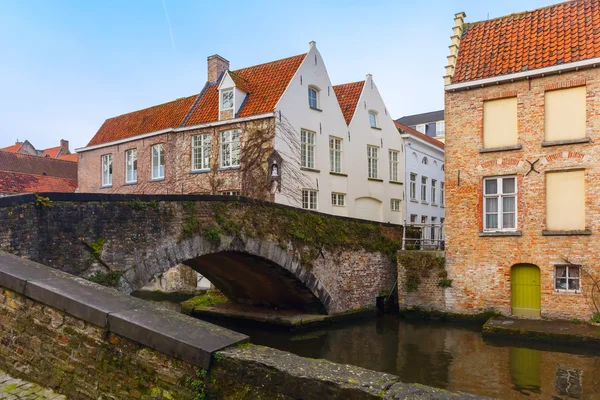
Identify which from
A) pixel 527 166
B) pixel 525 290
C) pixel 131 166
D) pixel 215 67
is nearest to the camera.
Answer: pixel 527 166

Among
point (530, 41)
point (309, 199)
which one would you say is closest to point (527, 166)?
point (530, 41)

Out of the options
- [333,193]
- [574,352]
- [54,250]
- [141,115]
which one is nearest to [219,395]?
A: [54,250]

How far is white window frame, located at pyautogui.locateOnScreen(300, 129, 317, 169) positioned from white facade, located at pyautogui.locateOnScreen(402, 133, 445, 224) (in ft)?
22.9

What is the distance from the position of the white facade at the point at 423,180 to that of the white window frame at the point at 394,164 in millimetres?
777

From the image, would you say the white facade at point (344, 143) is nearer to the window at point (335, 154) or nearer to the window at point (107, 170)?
the window at point (335, 154)

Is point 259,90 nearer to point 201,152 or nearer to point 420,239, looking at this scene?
point 201,152

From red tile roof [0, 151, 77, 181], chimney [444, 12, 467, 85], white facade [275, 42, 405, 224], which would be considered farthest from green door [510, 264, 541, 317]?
red tile roof [0, 151, 77, 181]

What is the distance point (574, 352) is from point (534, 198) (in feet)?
14.2

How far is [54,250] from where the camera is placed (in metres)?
7.50

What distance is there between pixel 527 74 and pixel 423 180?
12.8 meters

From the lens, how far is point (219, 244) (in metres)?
10.6

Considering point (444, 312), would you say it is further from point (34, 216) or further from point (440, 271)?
point (34, 216)

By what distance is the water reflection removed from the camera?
855 centimetres

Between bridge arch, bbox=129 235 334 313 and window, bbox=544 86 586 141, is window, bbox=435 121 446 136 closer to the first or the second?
window, bbox=544 86 586 141
